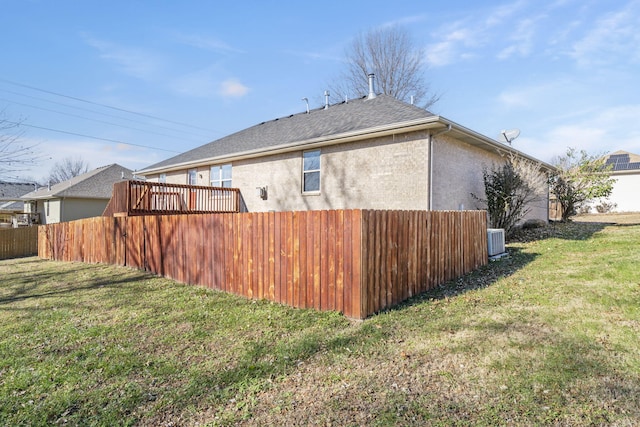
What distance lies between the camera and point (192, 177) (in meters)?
16.7

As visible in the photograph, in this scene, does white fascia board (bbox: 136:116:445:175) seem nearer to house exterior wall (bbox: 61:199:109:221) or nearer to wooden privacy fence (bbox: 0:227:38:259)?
wooden privacy fence (bbox: 0:227:38:259)

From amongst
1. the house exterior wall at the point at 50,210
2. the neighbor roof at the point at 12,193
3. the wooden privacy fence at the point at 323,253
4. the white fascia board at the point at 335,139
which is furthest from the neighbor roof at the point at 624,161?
the neighbor roof at the point at 12,193

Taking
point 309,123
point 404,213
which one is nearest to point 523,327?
point 404,213

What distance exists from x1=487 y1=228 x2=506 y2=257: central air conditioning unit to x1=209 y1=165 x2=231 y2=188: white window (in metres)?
10.2

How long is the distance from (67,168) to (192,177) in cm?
5352

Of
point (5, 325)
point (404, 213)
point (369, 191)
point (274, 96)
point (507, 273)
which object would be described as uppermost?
point (274, 96)

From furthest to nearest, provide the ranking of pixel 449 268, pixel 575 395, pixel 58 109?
1. pixel 58 109
2. pixel 449 268
3. pixel 575 395

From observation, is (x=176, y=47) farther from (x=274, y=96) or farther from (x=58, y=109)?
(x=58, y=109)

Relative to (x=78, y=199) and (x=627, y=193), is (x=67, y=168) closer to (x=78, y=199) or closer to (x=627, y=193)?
(x=78, y=199)

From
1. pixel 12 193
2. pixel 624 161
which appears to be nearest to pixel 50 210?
pixel 12 193

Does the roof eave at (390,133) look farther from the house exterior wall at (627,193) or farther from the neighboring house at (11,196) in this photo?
the neighboring house at (11,196)

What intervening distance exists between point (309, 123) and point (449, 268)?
8.89m

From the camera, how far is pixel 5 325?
5.41 m

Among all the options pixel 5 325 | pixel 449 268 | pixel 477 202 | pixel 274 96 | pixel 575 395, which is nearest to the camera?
pixel 575 395
